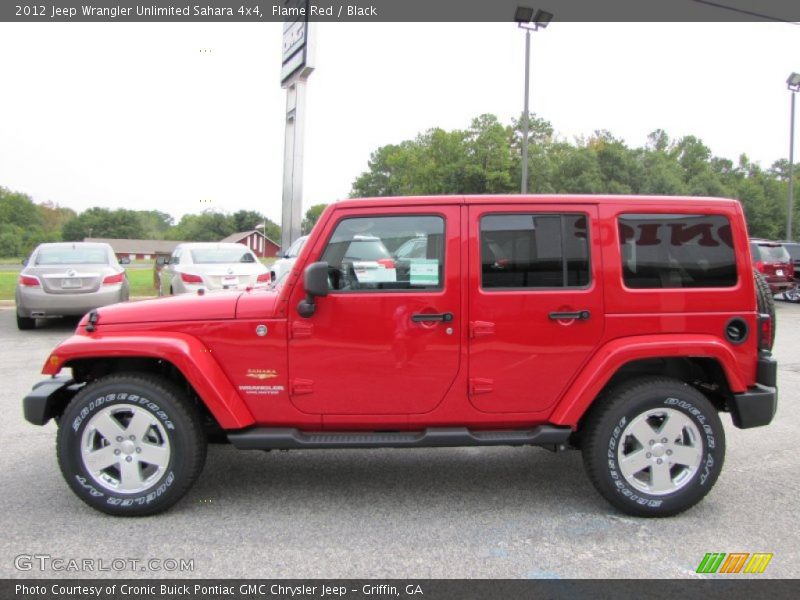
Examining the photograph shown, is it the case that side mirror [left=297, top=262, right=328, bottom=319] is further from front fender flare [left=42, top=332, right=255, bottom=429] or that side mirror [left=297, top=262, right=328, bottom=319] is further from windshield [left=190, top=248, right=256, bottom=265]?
windshield [left=190, top=248, right=256, bottom=265]

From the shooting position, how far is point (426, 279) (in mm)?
3502

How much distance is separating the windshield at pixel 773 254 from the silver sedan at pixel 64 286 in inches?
636

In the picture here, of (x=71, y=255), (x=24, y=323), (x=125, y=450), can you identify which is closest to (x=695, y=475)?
(x=125, y=450)

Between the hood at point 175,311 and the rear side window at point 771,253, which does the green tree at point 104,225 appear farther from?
the hood at point 175,311

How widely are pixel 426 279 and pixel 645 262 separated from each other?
4.30 ft

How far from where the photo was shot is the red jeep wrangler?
11.3 feet

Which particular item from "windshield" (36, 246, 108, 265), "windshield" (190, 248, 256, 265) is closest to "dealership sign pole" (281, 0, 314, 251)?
"windshield" (190, 248, 256, 265)

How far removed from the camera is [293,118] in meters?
18.0

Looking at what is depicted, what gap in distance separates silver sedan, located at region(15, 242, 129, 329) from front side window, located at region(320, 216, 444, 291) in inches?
335

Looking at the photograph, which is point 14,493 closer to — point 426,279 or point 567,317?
point 426,279

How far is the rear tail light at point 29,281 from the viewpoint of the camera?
1045cm

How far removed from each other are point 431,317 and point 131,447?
1.88 metres

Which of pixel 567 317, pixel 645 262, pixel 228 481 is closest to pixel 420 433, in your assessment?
pixel 567 317

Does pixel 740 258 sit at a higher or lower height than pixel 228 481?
higher
